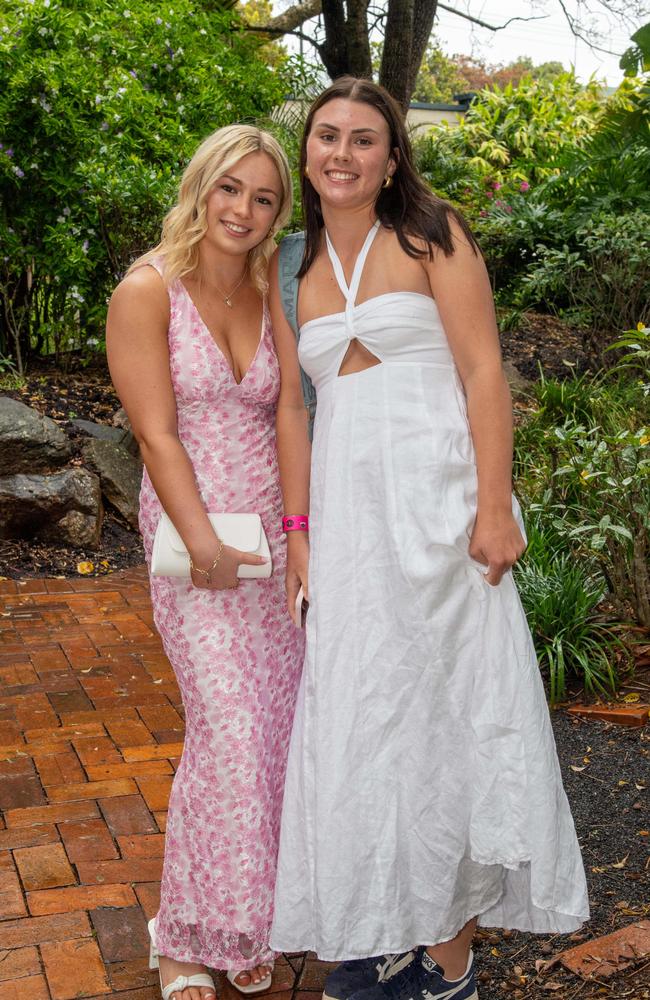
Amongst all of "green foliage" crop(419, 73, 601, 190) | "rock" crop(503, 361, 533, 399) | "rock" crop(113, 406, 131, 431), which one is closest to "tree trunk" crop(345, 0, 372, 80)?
"rock" crop(503, 361, 533, 399)

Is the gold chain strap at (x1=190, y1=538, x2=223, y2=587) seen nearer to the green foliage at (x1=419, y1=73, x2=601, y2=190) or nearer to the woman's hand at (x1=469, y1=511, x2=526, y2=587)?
the woman's hand at (x1=469, y1=511, x2=526, y2=587)

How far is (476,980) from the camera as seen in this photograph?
2746mm

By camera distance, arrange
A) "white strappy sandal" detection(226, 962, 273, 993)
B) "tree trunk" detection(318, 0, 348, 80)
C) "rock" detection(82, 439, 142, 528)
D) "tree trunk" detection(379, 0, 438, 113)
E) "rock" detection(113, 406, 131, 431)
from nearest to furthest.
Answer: "white strappy sandal" detection(226, 962, 273, 993), "rock" detection(82, 439, 142, 528), "rock" detection(113, 406, 131, 431), "tree trunk" detection(379, 0, 438, 113), "tree trunk" detection(318, 0, 348, 80)

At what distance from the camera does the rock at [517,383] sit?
7771 mm

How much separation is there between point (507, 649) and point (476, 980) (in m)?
0.97

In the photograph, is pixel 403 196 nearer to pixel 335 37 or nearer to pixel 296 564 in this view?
pixel 296 564

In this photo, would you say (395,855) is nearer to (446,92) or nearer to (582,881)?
(582,881)

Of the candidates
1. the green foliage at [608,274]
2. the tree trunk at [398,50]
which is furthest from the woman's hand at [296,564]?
the tree trunk at [398,50]

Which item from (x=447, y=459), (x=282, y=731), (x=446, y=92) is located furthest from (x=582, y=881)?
(x=446, y=92)

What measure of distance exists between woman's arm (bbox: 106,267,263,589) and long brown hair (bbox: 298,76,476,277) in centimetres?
48

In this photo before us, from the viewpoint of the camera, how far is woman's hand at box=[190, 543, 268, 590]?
251cm

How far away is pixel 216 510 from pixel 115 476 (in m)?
4.38

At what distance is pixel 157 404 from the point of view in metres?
2.52

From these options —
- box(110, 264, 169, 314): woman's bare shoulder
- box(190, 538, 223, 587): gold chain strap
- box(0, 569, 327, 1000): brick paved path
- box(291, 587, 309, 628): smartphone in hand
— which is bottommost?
box(0, 569, 327, 1000): brick paved path
